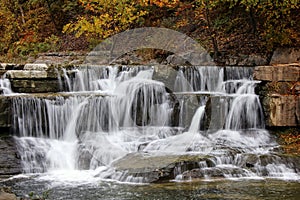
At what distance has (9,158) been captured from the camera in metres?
9.27

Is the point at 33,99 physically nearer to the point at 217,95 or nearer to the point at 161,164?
the point at 161,164

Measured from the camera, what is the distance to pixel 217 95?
11039 millimetres

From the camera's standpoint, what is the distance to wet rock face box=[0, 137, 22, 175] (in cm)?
902

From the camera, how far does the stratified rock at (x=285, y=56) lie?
12.4 meters

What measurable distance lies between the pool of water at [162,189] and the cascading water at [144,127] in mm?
660

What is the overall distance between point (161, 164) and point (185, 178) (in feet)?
1.81

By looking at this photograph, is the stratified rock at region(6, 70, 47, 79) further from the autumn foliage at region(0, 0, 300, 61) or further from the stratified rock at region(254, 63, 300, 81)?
the stratified rock at region(254, 63, 300, 81)

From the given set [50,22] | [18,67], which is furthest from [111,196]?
[50,22]

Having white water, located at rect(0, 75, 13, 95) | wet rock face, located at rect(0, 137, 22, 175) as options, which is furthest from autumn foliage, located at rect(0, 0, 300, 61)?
wet rock face, located at rect(0, 137, 22, 175)

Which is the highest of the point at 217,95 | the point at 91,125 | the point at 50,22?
the point at 50,22

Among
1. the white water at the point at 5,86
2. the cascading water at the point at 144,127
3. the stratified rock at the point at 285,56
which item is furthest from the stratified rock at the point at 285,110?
the white water at the point at 5,86

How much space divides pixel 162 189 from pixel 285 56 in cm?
701

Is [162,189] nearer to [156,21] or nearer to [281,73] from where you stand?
[281,73]

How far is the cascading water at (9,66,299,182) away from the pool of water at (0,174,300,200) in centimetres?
66
